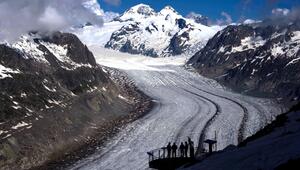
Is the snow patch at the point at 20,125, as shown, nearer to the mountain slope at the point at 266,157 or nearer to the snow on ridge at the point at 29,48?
the snow on ridge at the point at 29,48

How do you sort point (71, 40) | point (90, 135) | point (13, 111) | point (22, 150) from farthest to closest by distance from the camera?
point (71, 40)
point (90, 135)
point (13, 111)
point (22, 150)

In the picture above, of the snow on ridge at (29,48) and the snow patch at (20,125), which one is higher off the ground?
the snow on ridge at (29,48)

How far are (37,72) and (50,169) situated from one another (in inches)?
1651

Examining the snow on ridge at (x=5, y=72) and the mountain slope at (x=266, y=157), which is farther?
the snow on ridge at (x=5, y=72)

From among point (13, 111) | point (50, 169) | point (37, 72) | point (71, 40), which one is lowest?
point (50, 169)

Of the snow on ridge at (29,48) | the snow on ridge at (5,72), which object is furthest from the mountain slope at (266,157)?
the snow on ridge at (29,48)

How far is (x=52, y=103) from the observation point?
11388 centimetres

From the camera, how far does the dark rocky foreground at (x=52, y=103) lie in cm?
9256

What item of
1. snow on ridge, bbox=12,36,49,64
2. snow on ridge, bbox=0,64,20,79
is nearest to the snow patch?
snow on ridge, bbox=0,64,20,79

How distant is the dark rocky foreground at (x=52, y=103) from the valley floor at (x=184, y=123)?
590 cm

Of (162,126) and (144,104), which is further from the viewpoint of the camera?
(144,104)

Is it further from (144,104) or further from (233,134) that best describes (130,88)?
(233,134)

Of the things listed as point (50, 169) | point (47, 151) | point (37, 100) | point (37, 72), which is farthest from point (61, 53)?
point (50, 169)

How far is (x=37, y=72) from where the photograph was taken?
121m
